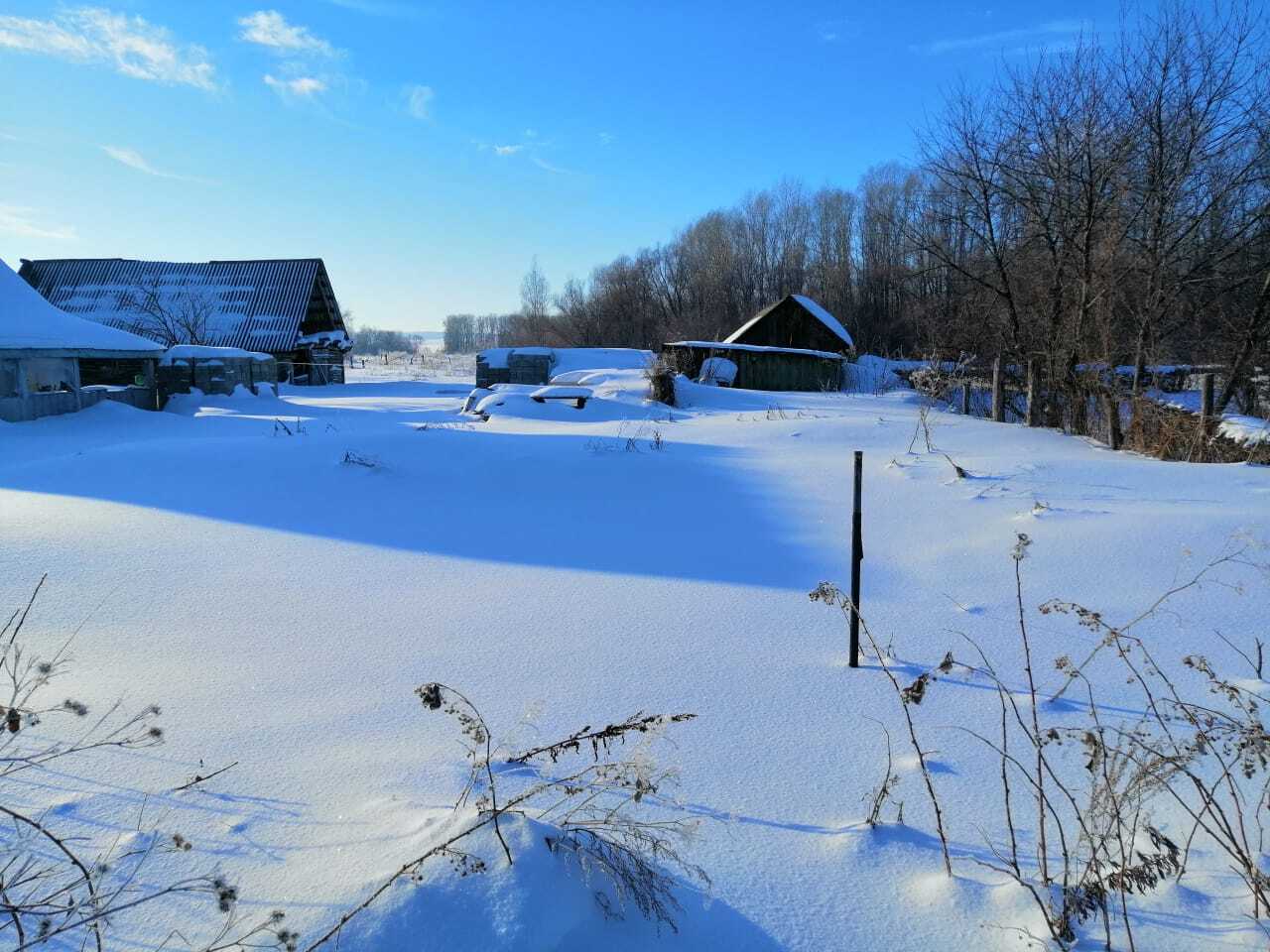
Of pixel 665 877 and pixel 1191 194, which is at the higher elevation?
pixel 1191 194

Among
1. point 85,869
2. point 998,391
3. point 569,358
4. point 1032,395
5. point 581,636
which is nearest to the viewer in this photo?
point 85,869

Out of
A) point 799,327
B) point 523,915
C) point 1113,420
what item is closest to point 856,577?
point 523,915

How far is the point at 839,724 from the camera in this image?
2.94 meters

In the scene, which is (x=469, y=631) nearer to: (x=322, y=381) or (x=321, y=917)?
(x=321, y=917)

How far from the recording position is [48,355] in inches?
555

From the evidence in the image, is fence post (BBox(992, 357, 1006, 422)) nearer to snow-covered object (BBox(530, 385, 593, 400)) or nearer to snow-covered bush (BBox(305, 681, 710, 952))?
snow-covered object (BBox(530, 385, 593, 400))

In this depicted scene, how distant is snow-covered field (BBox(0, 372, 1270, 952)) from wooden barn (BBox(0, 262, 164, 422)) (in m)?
7.83

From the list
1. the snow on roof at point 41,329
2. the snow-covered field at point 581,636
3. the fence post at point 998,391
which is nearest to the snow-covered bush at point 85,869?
the snow-covered field at point 581,636

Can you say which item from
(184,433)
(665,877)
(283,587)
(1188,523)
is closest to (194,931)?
(665,877)

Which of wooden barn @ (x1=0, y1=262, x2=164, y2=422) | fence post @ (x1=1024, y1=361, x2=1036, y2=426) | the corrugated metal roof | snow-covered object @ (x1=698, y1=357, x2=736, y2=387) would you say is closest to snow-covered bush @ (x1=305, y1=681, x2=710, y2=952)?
fence post @ (x1=1024, y1=361, x2=1036, y2=426)

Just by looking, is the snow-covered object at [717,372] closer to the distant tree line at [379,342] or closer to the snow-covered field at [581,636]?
the snow-covered field at [581,636]

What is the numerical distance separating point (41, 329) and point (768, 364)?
17.9 meters

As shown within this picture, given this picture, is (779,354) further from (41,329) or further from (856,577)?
(856,577)

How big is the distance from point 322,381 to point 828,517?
92.0 feet
